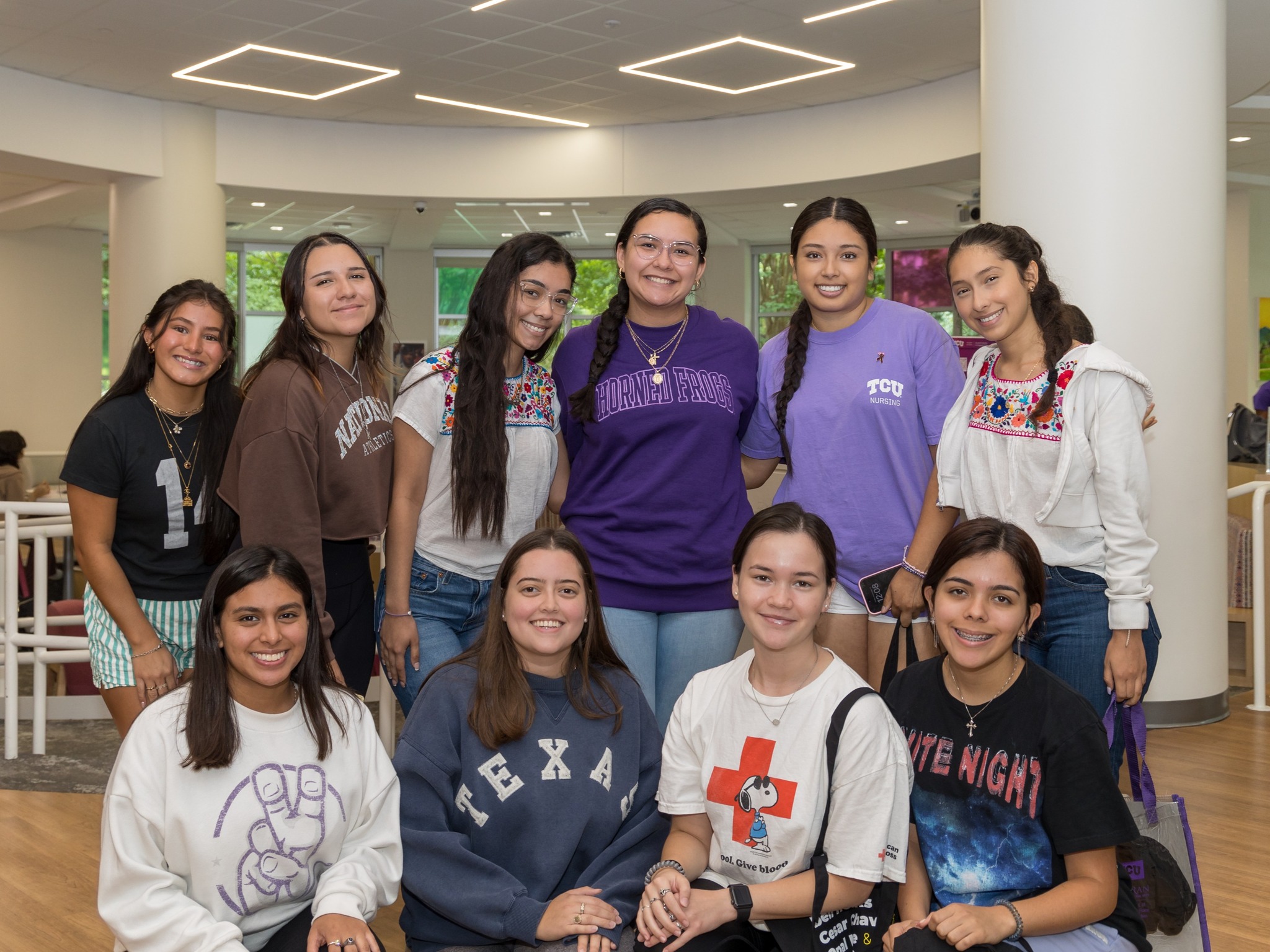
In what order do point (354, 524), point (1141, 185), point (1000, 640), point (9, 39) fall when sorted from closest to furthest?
point (1000, 640) → point (354, 524) → point (1141, 185) → point (9, 39)

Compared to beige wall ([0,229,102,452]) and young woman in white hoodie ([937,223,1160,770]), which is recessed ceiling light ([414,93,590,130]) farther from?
young woman in white hoodie ([937,223,1160,770])

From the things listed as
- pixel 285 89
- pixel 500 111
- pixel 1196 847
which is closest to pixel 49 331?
pixel 285 89

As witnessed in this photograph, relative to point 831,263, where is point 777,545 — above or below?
below

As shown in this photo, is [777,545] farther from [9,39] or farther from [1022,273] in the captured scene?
[9,39]

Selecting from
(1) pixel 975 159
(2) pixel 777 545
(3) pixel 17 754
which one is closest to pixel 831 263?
(2) pixel 777 545

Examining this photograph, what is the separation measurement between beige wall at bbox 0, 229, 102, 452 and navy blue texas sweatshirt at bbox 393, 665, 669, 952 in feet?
46.7

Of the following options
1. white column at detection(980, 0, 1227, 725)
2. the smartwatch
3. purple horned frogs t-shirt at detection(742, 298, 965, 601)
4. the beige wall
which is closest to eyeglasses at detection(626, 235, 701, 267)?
purple horned frogs t-shirt at detection(742, 298, 965, 601)

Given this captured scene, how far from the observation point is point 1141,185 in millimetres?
4504

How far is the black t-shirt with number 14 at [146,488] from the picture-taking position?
8.30ft

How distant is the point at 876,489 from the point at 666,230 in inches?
29.9

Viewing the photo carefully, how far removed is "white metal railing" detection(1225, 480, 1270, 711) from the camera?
5324 millimetres

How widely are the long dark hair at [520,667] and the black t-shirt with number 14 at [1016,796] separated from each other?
625 millimetres

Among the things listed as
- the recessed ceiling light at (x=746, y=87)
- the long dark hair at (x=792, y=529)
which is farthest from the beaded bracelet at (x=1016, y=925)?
the recessed ceiling light at (x=746, y=87)

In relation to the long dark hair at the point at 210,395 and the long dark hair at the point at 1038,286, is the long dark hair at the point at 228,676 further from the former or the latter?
the long dark hair at the point at 1038,286
